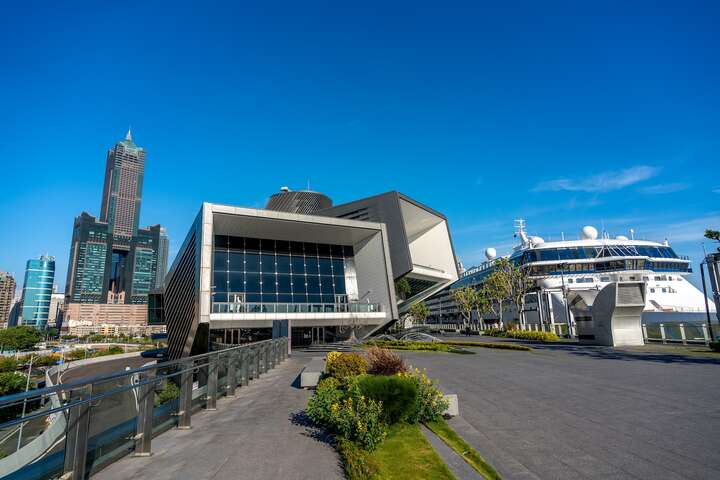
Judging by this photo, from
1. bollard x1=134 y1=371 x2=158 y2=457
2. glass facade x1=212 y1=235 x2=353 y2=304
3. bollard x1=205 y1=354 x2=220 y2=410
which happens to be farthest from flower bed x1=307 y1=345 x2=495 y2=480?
glass facade x1=212 y1=235 x2=353 y2=304

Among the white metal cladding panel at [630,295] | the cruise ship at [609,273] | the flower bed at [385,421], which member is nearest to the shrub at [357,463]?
the flower bed at [385,421]

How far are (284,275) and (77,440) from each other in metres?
35.1

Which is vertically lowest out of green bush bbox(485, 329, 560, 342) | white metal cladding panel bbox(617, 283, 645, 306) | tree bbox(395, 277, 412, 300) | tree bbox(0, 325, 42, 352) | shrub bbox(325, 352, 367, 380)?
tree bbox(0, 325, 42, 352)

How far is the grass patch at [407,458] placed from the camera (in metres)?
5.49

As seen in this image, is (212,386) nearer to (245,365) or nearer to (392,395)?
(245,365)

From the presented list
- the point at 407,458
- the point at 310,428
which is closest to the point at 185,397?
the point at 310,428

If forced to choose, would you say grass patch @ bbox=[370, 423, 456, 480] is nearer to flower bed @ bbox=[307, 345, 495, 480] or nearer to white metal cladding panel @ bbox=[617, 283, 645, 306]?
flower bed @ bbox=[307, 345, 495, 480]

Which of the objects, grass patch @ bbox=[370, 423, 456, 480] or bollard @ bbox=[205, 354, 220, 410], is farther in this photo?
bollard @ bbox=[205, 354, 220, 410]

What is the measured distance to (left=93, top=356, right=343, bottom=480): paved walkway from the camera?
5.80 meters

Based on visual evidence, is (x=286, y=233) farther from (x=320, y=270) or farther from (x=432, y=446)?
(x=432, y=446)

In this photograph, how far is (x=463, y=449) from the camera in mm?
6707

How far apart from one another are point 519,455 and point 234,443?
500 cm

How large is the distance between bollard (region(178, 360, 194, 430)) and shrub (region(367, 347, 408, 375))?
4338 millimetres

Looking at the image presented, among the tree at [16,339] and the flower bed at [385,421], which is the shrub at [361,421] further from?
the tree at [16,339]
